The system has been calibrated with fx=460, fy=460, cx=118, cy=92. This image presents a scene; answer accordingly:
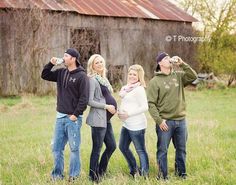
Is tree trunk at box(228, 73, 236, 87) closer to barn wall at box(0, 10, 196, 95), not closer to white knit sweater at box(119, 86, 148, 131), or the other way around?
barn wall at box(0, 10, 196, 95)

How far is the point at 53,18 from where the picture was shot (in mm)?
19781

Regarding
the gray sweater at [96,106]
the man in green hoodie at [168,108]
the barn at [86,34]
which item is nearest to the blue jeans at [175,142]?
the man in green hoodie at [168,108]

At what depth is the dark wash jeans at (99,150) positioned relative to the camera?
6109 millimetres

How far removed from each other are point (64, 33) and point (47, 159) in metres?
13.8

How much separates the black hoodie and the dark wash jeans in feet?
1.24

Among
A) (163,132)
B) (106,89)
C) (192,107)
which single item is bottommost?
(192,107)

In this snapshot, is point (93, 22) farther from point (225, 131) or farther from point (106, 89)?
point (106, 89)

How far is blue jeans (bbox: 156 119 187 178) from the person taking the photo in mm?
6133

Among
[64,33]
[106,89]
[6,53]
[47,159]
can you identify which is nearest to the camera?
[106,89]

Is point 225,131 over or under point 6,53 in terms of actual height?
under

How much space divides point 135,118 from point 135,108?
138 millimetres

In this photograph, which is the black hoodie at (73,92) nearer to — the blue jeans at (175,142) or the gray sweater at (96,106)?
the gray sweater at (96,106)

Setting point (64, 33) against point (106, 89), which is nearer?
point (106, 89)

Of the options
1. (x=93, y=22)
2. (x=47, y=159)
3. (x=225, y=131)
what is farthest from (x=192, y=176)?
(x=93, y=22)
